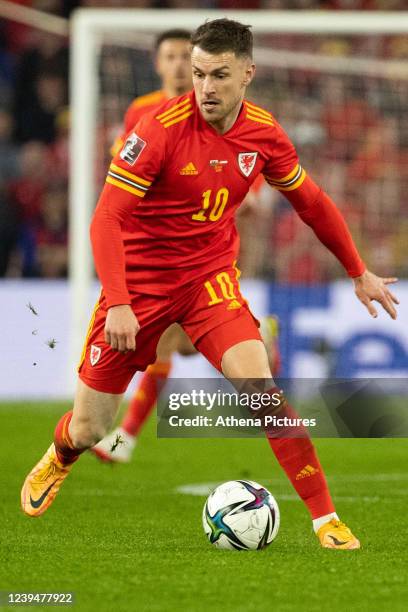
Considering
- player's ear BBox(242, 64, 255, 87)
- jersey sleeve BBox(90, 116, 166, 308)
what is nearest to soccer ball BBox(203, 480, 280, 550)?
jersey sleeve BBox(90, 116, 166, 308)

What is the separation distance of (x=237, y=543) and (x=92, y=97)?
7185 millimetres

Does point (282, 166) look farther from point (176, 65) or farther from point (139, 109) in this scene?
point (139, 109)

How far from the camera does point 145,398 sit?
26.4ft

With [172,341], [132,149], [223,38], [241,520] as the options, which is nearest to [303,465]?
[241,520]

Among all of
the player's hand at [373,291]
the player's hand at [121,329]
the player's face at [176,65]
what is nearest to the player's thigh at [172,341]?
the player's face at [176,65]

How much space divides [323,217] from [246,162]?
1.50 feet

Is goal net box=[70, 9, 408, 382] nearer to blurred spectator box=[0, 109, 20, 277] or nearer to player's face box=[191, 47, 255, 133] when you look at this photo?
blurred spectator box=[0, 109, 20, 277]

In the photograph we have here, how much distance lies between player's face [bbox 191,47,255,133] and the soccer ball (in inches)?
60.2

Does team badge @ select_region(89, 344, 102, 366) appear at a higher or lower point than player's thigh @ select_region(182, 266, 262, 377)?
lower

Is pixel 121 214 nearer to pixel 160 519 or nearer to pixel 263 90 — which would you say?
pixel 160 519

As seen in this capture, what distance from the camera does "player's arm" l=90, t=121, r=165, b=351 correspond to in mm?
5016

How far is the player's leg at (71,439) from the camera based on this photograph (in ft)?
18.2

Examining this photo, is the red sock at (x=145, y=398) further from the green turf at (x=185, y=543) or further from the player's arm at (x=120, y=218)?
the player's arm at (x=120, y=218)

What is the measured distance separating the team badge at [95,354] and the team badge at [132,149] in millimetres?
815
